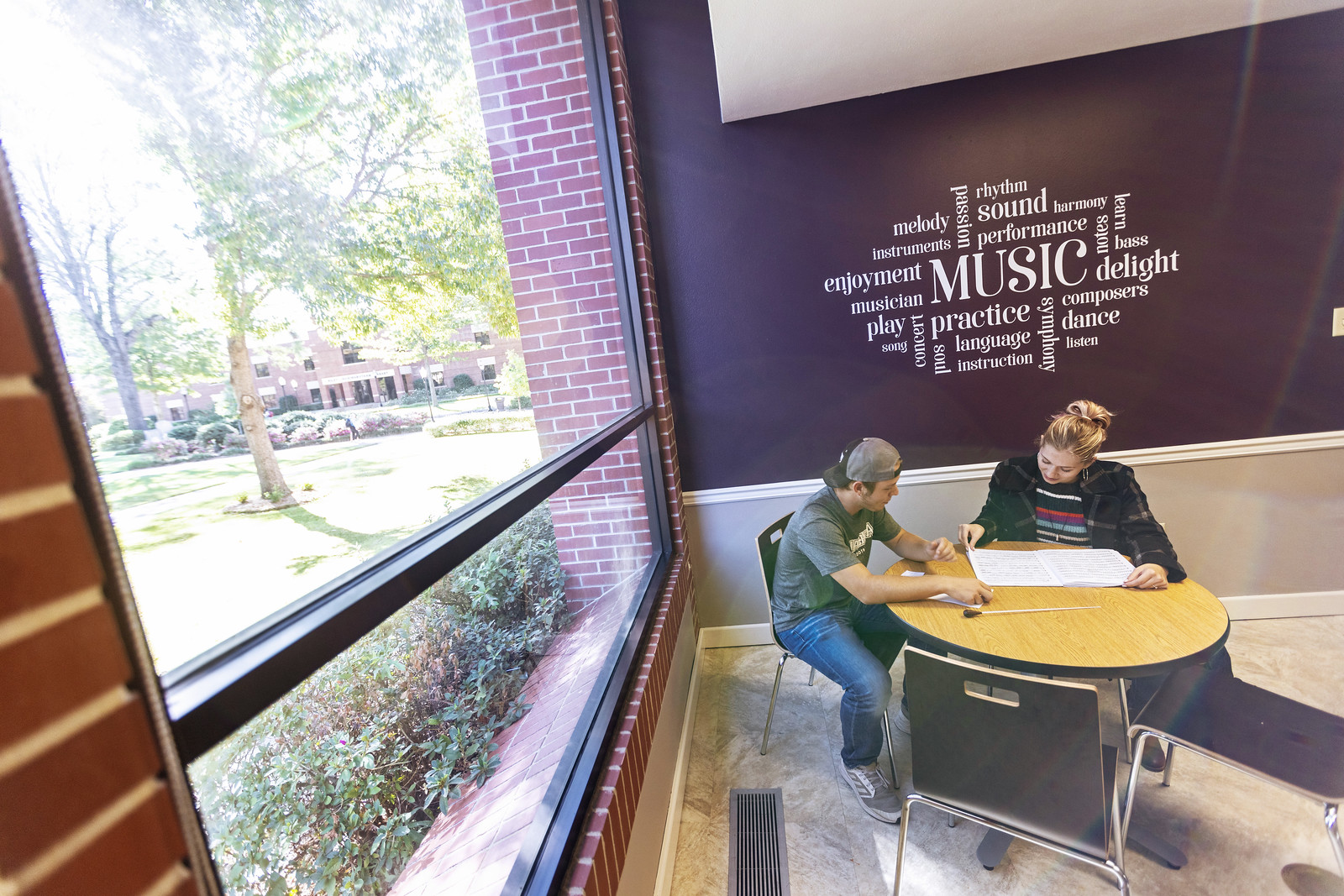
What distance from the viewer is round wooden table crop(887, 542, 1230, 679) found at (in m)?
1.53

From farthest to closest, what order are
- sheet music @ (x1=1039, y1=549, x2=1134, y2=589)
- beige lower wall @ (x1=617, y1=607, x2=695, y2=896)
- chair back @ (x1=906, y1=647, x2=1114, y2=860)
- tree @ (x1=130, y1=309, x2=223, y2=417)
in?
sheet music @ (x1=1039, y1=549, x2=1134, y2=589) < beige lower wall @ (x1=617, y1=607, x2=695, y2=896) < chair back @ (x1=906, y1=647, x2=1114, y2=860) < tree @ (x1=130, y1=309, x2=223, y2=417)

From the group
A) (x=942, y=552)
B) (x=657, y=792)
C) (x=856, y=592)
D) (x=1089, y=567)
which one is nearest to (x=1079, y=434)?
(x=1089, y=567)

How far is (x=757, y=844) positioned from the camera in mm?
2047

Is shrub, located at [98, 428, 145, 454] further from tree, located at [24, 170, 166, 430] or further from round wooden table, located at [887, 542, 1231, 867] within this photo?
round wooden table, located at [887, 542, 1231, 867]

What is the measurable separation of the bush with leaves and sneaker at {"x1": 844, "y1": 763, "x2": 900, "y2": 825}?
4.39 ft

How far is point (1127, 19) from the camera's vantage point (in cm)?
232

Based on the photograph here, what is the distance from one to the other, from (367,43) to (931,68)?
7.80ft

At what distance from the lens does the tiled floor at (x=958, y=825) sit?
1794 mm

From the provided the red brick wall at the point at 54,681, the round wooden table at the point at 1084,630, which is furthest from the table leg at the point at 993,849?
the red brick wall at the point at 54,681

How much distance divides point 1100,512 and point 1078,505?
0.26 feet

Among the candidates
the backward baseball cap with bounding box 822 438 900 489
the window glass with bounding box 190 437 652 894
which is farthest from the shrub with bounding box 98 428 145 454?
the backward baseball cap with bounding box 822 438 900 489

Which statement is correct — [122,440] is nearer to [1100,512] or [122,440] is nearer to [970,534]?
[970,534]

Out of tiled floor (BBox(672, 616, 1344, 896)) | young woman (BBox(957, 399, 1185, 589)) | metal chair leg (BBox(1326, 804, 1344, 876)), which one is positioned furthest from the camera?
young woman (BBox(957, 399, 1185, 589))

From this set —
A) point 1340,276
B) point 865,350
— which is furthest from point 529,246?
point 1340,276
